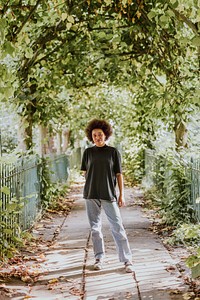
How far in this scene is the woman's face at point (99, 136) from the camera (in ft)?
22.8

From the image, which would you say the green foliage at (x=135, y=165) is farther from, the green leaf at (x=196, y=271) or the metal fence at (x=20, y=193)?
the green leaf at (x=196, y=271)

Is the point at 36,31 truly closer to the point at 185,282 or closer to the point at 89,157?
the point at 89,157

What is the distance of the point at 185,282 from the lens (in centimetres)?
603

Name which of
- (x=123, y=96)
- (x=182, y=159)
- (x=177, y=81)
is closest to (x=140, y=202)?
(x=182, y=159)

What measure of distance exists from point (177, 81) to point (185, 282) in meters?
4.17

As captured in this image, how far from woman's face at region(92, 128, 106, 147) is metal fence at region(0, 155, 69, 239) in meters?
1.38

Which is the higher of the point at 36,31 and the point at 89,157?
the point at 36,31

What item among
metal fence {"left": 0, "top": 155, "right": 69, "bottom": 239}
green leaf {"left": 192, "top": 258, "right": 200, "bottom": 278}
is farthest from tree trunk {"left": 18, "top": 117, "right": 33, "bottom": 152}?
green leaf {"left": 192, "top": 258, "right": 200, "bottom": 278}

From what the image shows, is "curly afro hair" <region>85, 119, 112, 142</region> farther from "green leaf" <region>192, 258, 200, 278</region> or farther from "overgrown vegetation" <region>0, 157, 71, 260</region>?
"green leaf" <region>192, 258, 200, 278</region>

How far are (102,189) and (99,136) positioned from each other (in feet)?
2.41

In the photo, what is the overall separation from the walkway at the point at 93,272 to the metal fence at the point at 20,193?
Answer: 1.89 ft

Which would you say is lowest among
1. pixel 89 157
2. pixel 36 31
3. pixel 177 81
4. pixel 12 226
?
pixel 12 226

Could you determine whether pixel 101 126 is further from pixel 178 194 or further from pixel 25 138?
pixel 25 138

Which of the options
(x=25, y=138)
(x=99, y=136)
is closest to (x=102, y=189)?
(x=99, y=136)
